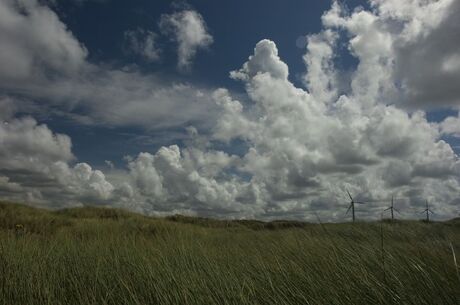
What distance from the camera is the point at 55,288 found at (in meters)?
5.67

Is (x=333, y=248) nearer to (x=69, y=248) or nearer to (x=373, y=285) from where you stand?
(x=373, y=285)

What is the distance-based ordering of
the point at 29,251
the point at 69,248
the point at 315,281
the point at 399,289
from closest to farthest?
the point at 399,289
the point at 315,281
the point at 29,251
the point at 69,248

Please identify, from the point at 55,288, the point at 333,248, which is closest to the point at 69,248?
the point at 55,288

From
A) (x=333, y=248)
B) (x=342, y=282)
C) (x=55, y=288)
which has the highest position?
(x=333, y=248)

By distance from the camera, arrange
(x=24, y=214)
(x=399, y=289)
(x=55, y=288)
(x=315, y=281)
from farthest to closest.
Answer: (x=24, y=214)
(x=55, y=288)
(x=315, y=281)
(x=399, y=289)

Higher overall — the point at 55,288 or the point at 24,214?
the point at 24,214

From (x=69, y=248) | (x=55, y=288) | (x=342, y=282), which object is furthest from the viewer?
(x=69, y=248)

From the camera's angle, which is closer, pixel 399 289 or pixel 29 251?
pixel 399 289

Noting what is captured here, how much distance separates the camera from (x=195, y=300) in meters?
4.57

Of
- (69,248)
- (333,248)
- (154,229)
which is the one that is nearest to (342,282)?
(333,248)

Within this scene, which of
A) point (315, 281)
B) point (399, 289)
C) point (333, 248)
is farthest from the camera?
point (333, 248)

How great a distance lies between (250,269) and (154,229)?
42.7 ft

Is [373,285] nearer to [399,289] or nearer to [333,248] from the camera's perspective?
[399,289]

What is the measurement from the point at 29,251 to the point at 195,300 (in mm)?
4515
